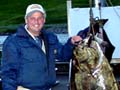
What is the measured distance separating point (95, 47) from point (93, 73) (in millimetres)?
271

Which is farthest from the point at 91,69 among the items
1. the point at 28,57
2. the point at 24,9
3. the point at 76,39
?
the point at 24,9

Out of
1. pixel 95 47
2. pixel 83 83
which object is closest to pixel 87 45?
pixel 95 47

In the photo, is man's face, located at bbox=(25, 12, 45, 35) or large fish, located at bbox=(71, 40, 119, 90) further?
man's face, located at bbox=(25, 12, 45, 35)

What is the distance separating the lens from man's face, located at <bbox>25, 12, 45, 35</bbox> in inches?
241

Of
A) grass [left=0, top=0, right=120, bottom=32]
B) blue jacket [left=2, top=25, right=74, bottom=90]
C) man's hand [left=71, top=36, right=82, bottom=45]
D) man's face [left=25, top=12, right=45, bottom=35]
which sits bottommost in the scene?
grass [left=0, top=0, right=120, bottom=32]

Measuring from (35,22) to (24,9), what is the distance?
655 cm

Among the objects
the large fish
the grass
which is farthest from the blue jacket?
the grass

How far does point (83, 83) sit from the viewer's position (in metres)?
6.10

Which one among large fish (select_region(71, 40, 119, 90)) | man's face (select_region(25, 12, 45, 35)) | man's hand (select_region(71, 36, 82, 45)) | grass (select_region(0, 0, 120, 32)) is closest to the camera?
large fish (select_region(71, 40, 119, 90))

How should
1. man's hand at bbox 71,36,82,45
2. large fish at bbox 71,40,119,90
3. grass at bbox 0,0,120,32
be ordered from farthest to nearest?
grass at bbox 0,0,120,32 < man's hand at bbox 71,36,82,45 < large fish at bbox 71,40,119,90

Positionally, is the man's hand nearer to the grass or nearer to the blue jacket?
the blue jacket

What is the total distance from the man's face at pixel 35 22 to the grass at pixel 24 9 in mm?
4043

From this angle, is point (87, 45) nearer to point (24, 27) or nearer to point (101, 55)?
point (101, 55)

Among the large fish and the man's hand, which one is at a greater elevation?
the man's hand
